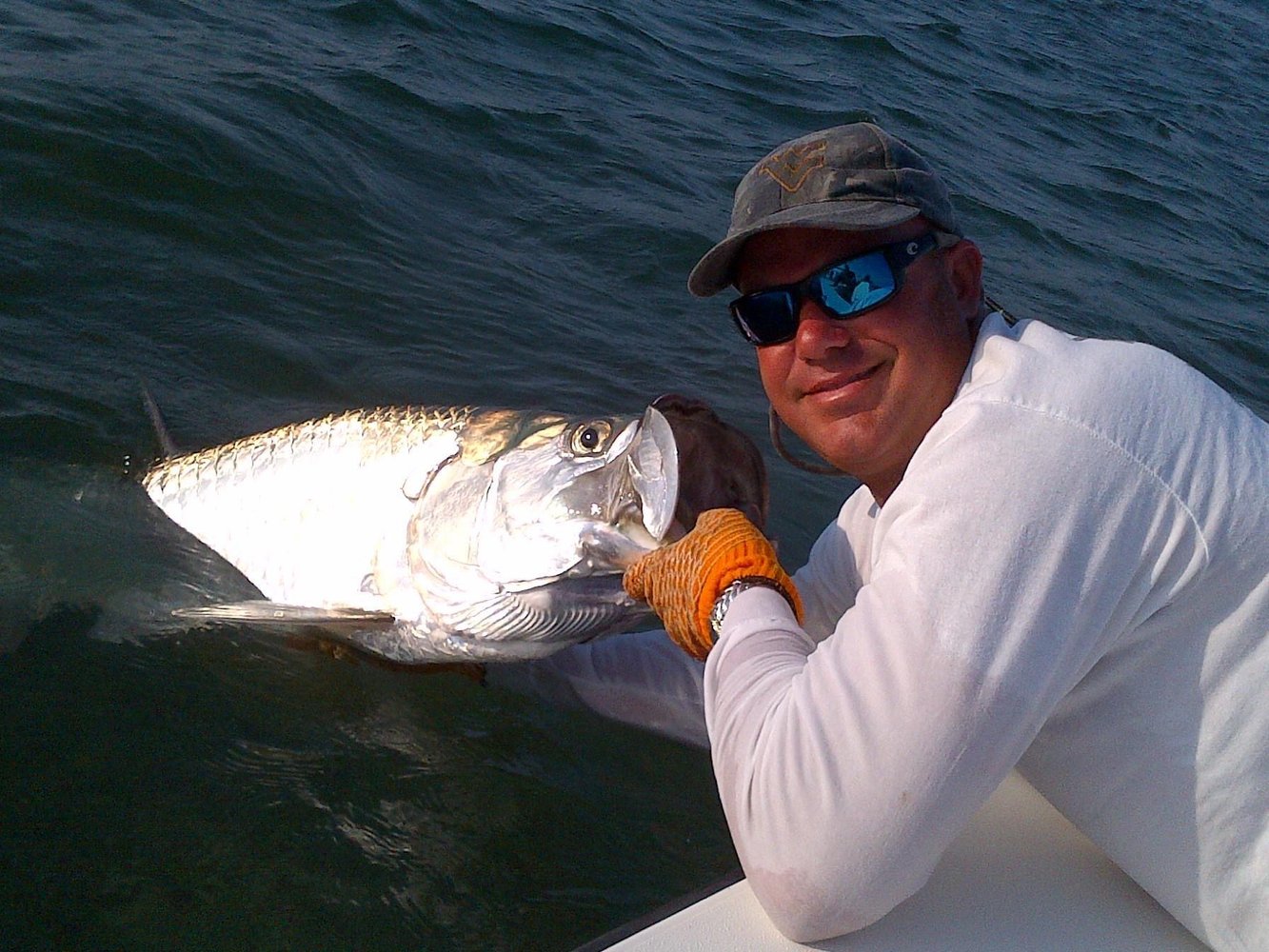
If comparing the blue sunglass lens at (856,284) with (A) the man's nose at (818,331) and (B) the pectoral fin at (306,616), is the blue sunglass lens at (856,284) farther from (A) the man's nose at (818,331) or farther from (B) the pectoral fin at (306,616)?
(B) the pectoral fin at (306,616)

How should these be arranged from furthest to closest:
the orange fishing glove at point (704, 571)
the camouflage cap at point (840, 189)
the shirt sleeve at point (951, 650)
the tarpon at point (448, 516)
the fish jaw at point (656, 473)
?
the tarpon at point (448, 516) → the fish jaw at point (656, 473) → the orange fishing glove at point (704, 571) → the camouflage cap at point (840, 189) → the shirt sleeve at point (951, 650)

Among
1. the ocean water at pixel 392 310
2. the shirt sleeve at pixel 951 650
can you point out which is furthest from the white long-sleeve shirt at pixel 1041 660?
the ocean water at pixel 392 310

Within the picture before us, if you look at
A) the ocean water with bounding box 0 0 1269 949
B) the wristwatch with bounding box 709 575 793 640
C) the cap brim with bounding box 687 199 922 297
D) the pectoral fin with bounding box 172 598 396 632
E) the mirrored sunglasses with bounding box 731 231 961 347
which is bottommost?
the ocean water with bounding box 0 0 1269 949

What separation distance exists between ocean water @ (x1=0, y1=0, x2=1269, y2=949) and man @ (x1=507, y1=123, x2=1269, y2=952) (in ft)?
3.29

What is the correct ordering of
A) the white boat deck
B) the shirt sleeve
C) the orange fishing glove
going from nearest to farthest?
1. the shirt sleeve
2. the white boat deck
3. the orange fishing glove

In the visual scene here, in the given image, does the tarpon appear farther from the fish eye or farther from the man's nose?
the man's nose

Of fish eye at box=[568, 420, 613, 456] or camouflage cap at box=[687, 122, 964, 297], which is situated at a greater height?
camouflage cap at box=[687, 122, 964, 297]

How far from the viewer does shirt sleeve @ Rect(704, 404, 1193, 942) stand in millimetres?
1800

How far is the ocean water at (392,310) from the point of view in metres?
2.80

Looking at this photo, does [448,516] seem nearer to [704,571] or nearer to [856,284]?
[704,571]

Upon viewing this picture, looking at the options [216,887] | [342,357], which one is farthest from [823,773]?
[342,357]

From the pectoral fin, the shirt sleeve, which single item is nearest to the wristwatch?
the shirt sleeve

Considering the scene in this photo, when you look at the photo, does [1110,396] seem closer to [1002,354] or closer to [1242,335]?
[1002,354]

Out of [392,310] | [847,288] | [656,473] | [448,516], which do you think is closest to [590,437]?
[656,473]
